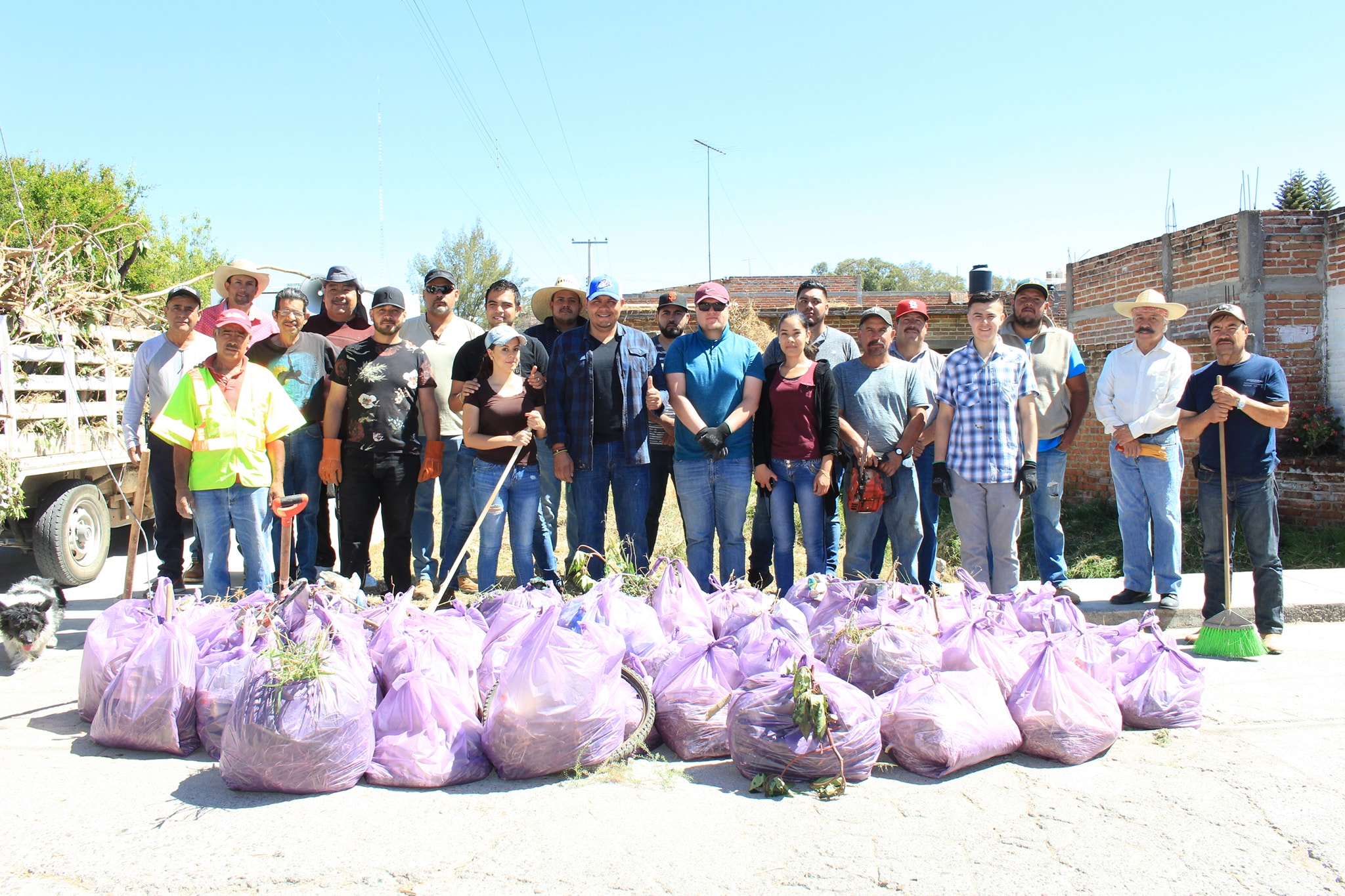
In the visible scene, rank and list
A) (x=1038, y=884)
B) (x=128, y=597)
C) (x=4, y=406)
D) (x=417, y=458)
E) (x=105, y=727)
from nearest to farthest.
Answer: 1. (x=1038, y=884)
2. (x=105, y=727)
3. (x=128, y=597)
4. (x=417, y=458)
5. (x=4, y=406)

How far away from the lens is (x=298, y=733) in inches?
118

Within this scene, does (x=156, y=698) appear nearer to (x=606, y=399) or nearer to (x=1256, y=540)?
(x=606, y=399)

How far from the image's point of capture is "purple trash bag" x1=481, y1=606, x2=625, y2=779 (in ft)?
10.3

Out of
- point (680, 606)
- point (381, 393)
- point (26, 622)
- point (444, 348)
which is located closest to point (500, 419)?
point (381, 393)

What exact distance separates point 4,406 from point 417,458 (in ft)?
10.2

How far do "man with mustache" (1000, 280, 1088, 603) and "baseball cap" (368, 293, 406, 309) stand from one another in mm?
3865

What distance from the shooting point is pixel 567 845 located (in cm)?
277

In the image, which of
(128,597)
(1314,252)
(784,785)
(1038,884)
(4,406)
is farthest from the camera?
(1314,252)

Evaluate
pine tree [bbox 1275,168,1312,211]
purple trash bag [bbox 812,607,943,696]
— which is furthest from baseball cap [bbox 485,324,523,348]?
pine tree [bbox 1275,168,1312,211]

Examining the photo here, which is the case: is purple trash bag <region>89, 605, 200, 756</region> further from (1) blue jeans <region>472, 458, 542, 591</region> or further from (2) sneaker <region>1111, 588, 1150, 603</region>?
(2) sneaker <region>1111, 588, 1150, 603</region>

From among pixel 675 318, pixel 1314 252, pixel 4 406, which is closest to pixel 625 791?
pixel 675 318

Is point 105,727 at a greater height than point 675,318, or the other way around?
point 675,318

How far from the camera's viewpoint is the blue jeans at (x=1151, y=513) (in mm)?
5340

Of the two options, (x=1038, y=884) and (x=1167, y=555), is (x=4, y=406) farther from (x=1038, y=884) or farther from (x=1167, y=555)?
(x=1167, y=555)
